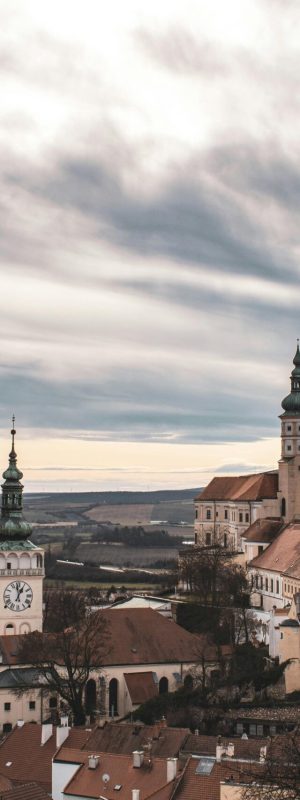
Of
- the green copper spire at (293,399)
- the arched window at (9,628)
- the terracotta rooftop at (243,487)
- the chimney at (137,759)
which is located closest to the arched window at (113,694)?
the arched window at (9,628)

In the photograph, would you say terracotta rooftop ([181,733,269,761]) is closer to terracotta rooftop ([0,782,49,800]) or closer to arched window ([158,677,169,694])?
terracotta rooftop ([0,782,49,800])

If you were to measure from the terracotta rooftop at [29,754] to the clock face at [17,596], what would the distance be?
24535 mm

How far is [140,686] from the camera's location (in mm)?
80438

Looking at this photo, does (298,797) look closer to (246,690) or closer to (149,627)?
(246,690)

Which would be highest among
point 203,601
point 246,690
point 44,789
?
point 203,601

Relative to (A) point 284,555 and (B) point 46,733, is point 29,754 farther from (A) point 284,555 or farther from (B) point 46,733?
(A) point 284,555

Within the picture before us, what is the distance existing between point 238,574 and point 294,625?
2054 cm

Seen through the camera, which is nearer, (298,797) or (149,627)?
(298,797)

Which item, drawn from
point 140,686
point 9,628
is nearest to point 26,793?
Result: point 140,686

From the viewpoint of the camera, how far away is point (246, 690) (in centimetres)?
7612

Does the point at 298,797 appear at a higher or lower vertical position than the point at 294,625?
lower

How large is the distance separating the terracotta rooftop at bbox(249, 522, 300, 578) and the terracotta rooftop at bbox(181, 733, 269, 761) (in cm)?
2987

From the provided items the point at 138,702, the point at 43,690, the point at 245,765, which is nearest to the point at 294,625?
the point at 138,702

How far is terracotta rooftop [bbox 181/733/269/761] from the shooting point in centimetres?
5378
